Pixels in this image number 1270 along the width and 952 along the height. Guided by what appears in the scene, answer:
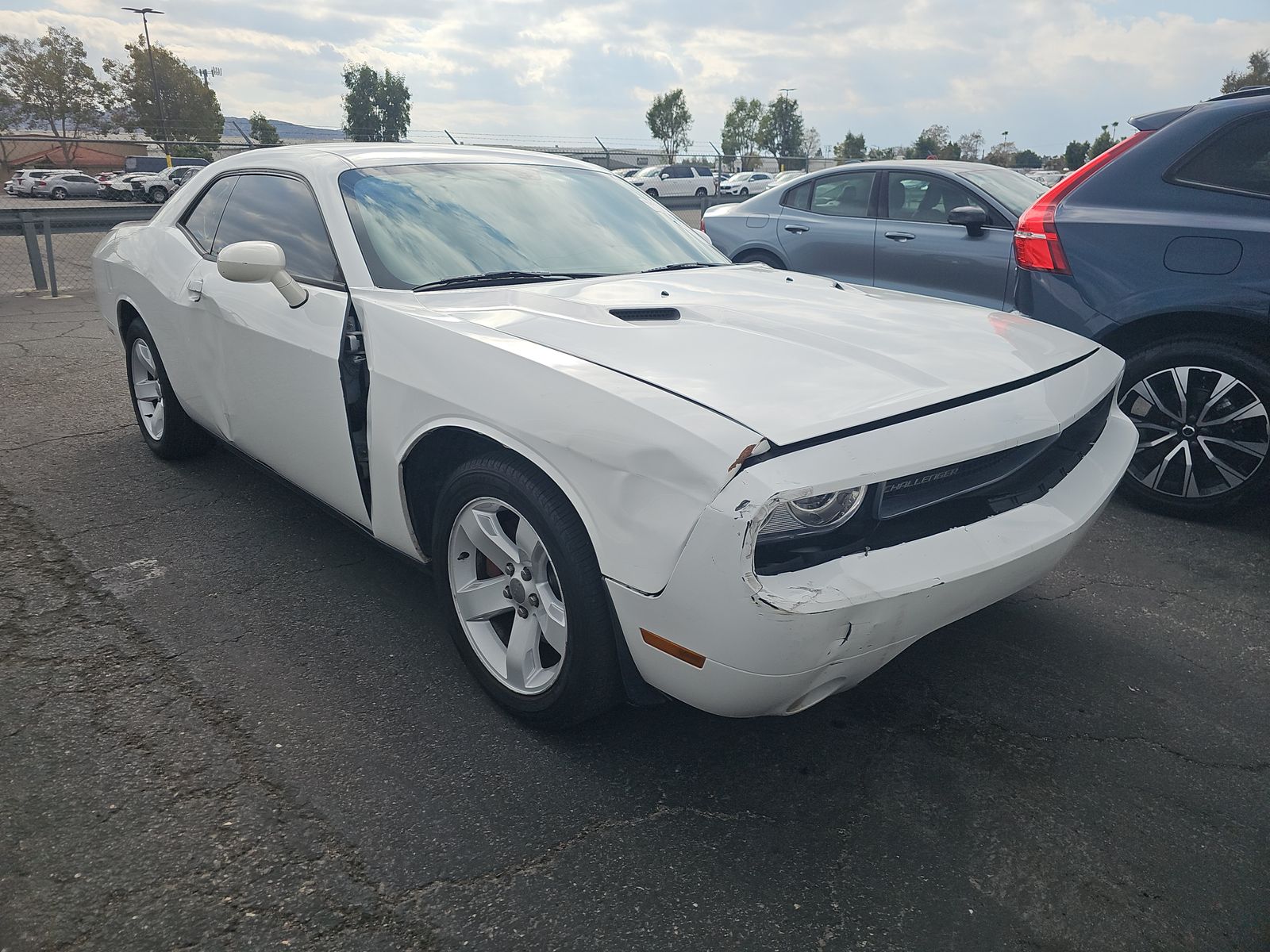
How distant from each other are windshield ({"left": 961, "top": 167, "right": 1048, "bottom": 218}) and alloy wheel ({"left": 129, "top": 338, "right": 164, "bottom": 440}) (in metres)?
5.21

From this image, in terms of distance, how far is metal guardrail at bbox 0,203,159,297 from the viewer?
1034 cm

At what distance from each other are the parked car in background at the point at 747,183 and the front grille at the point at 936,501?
1474 inches

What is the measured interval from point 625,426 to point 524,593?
64 centimetres

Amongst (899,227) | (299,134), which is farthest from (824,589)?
(299,134)

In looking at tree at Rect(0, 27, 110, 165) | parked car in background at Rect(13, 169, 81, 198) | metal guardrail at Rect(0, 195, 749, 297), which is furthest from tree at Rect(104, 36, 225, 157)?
metal guardrail at Rect(0, 195, 749, 297)

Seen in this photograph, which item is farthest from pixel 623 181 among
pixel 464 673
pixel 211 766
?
pixel 211 766

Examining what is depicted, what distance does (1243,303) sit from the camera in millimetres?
3615

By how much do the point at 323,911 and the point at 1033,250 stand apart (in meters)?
3.86

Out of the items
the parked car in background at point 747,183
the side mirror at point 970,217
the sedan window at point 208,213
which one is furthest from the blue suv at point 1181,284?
the parked car in background at point 747,183

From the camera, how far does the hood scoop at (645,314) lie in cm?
254

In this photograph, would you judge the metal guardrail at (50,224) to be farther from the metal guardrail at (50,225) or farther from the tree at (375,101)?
the tree at (375,101)

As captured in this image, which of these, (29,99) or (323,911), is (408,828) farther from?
(29,99)

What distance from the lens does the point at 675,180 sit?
3622 centimetres

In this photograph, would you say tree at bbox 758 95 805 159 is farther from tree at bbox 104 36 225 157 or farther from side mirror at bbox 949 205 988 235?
side mirror at bbox 949 205 988 235
